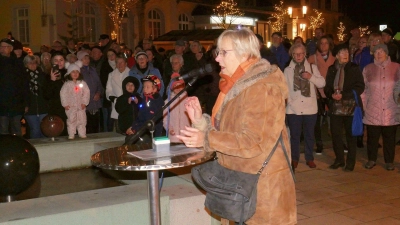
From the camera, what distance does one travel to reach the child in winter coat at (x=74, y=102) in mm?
9336

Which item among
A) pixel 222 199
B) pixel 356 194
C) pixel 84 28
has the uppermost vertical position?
pixel 84 28

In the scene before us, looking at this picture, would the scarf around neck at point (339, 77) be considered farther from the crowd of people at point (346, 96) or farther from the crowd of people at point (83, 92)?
the crowd of people at point (83, 92)

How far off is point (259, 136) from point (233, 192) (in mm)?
402

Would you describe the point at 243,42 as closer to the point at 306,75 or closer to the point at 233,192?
the point at 233,192

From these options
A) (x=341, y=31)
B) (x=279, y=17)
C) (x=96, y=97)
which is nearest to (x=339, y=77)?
(x=96, y=97)

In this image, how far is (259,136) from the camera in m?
3.38

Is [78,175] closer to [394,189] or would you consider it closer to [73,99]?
[73,99]

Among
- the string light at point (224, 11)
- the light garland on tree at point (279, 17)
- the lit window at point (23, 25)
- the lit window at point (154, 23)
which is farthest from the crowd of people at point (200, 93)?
the light garland on tree at point (279, 17)

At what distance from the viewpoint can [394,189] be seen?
776 centimetres

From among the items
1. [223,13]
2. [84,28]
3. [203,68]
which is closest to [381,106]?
[203,68]

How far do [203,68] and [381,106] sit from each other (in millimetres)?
5521

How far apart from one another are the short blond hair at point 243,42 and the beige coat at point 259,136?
91 mm

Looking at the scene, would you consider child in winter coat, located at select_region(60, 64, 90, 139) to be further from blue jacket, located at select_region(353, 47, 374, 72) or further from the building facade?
the building facade

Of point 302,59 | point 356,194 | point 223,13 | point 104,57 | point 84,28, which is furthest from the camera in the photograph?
point 223,13
